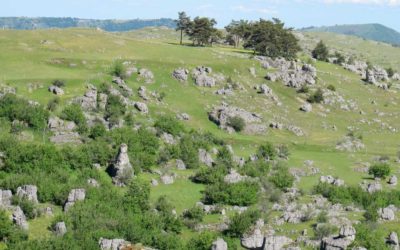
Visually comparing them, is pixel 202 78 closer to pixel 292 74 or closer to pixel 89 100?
pixel 292 74

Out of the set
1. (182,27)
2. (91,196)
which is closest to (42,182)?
(91,196)

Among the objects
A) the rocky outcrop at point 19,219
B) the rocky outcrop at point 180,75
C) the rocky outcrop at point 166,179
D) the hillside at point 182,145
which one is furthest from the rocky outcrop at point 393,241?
the rocky outcrop at point 180,75

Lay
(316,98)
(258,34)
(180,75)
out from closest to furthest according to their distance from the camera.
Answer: (180,75) < (316,98) < (258,34)

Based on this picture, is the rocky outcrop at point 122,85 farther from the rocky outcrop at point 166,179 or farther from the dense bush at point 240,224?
Answer: the dense bush at point 240,224

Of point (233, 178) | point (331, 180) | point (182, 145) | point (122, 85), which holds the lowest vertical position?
point (331, 180)

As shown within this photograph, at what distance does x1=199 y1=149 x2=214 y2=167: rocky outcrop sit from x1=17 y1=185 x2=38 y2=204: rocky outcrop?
27673 millimetres

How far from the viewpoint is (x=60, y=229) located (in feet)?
176

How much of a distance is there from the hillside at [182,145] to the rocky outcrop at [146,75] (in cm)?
29

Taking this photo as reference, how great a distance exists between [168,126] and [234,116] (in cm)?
1583

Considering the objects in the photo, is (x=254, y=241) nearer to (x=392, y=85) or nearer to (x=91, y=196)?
(x=91, y=196)

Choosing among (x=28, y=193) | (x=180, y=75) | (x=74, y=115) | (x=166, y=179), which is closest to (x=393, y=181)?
(x=166, y=179)

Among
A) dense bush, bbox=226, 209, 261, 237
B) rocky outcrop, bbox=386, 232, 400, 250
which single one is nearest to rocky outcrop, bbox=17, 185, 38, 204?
dense bush, bbox=226, 209, 261, 237

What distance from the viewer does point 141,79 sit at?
360 feet

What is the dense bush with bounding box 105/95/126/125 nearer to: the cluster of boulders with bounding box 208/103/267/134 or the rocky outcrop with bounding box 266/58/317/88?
the cluster of boulders with bounding box 208/103/267/134
